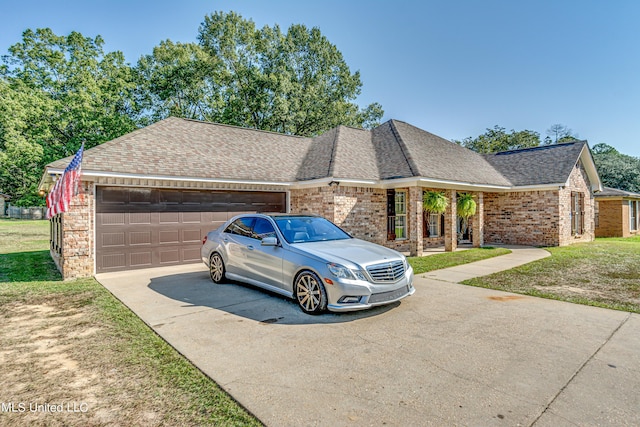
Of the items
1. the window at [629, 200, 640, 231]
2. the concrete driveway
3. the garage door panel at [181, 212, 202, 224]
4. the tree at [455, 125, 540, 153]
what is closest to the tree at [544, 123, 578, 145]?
the tree at [455, 125, 540, 153]

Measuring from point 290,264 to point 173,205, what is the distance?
235 inches

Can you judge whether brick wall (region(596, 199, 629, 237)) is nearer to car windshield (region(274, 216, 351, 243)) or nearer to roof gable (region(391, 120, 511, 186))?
roof gable (region(391, 120, 511, 186))

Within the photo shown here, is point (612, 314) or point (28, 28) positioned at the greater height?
point (28, 28)

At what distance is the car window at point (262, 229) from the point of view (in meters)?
6.51

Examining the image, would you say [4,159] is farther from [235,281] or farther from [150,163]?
[235,281]

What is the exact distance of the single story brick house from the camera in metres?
Result: 9.05

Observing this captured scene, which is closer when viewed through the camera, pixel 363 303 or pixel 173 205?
pixel 363 303

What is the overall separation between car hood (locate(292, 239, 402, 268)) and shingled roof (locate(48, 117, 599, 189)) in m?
5.12

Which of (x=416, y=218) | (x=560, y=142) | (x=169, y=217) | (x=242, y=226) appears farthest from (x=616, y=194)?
(x=169, y=217)

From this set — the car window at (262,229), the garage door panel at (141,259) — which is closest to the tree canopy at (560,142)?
the car window at (262,229)

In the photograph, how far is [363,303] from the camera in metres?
5.04

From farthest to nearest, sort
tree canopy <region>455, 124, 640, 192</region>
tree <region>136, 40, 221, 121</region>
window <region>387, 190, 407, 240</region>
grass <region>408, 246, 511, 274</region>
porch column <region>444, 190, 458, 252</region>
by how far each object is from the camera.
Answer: tree canopy <region>455, 124, 640, 192</region> < tree <region>136, 40, 221, 121</region> < porch column <region>444, 190, 458, 252</region> < window <region>387, 190, 407, 240</region> < grass <region>408, 246, 511, 274</region>

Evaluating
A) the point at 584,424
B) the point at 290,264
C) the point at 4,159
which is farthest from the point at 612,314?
the point at 4,159

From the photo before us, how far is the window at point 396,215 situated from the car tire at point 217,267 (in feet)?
24.4
